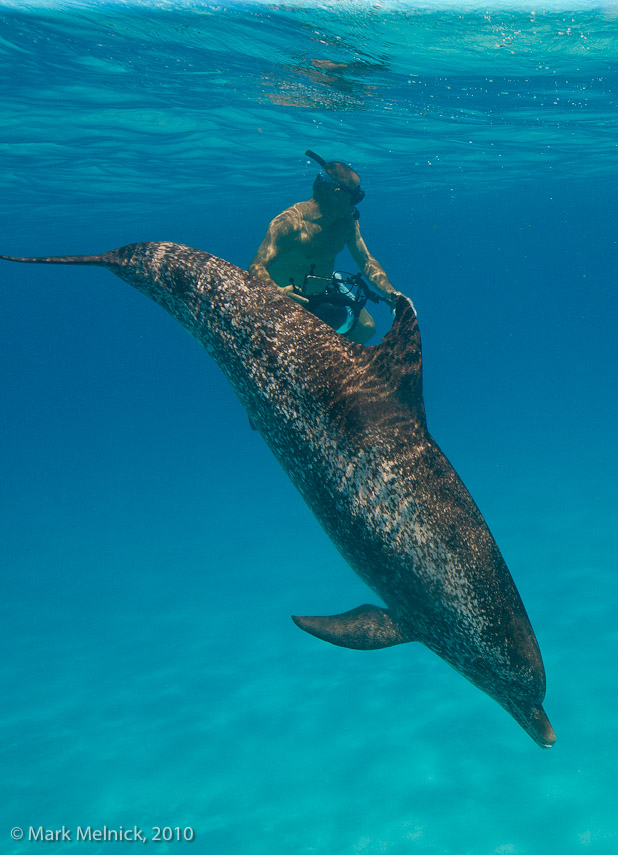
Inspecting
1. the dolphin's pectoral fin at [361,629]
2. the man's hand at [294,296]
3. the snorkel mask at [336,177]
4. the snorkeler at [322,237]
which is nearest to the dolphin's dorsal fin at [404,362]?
the dolphin's pectoral fin at [361,629]

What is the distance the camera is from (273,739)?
10812 mm

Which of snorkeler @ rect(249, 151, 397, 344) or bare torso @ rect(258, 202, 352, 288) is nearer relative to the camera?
snorkeler @ rect(249, 151, 397, 344)

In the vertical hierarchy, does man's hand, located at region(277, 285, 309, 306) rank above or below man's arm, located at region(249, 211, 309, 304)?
below

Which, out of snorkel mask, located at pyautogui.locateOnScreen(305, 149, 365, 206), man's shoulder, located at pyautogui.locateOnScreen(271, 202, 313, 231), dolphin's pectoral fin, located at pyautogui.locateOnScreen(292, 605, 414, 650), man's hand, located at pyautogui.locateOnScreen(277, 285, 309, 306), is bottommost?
dolphin's pectoral fin, located at pyautogui.locateOnScreen(292, 605, 414, 650)

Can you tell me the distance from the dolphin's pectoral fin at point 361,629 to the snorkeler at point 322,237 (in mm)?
4180

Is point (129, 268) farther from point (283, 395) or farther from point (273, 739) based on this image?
point (273, 739)

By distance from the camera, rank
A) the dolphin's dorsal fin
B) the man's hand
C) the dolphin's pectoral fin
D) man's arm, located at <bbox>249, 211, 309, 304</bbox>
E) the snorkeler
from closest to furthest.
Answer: the dolphin's dorsal fin < the dolphin's pectoral fin < the man's hand < man's arm, located at <bbox>249, 211, 309, 304</bbox> < the snorkeler

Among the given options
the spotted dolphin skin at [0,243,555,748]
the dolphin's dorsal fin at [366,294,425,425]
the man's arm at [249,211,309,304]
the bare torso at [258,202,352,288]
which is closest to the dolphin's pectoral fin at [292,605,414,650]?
the spotted dolphin skin at [0,243,555,748]

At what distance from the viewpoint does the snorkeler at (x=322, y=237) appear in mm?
8836

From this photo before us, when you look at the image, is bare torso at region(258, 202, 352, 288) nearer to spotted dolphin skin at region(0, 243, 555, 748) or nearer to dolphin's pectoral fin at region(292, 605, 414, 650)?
spotted dolphin skin at region(0, 243, 555, 748)

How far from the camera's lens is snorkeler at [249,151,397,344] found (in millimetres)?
8836

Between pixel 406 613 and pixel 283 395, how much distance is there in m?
1.82

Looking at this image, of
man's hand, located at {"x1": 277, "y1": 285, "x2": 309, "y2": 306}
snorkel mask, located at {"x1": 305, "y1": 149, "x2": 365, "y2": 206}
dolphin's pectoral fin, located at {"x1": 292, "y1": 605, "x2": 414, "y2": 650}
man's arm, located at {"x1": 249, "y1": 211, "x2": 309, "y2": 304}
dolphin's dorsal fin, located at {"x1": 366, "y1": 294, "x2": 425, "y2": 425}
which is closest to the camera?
dolphin's dorsal fin, located at {"x1": 366, "y1": 294, "x2": 425, "y2": 425}

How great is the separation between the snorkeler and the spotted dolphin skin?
3.33 meters
